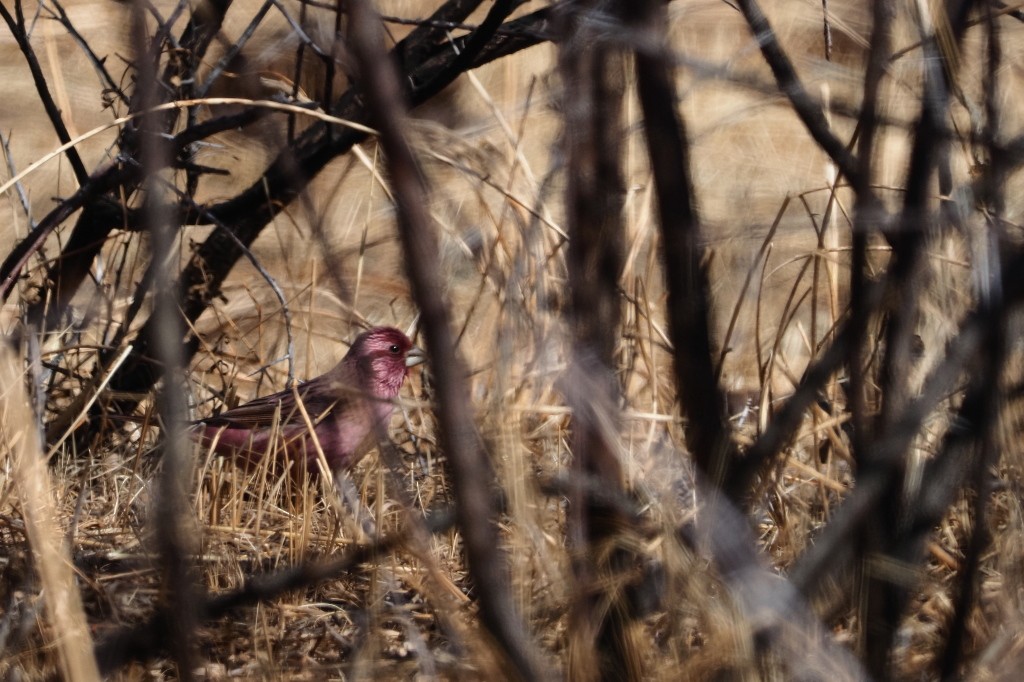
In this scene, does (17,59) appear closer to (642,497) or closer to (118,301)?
(118,301)

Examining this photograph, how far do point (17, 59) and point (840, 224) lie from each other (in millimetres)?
3141

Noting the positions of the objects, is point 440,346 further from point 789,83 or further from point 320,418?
point 320,418

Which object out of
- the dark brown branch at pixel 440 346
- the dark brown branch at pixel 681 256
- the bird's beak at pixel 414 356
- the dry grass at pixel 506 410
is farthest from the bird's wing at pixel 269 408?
the dark brown branch at pixel 440 346

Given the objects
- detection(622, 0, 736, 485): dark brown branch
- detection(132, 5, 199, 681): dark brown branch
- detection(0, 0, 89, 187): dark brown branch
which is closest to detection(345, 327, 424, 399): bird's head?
detection(0, 0, 89, 187): dark brown branch

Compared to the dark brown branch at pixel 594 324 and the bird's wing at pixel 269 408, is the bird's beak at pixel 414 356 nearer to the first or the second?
the bird's wing at pixel 269 408

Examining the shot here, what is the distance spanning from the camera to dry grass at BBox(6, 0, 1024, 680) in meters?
1.72

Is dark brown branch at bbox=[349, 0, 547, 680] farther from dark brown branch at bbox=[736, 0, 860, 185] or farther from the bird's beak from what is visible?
the bird's beak

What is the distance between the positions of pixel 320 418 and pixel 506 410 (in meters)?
1.37

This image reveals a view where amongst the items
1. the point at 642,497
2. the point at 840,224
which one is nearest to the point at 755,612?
the point at 642,497

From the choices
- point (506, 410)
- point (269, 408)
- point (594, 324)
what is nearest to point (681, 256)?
point (594, 324)

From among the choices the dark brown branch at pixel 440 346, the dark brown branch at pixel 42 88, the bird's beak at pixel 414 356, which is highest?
the dark brown branch at pixel 42 88

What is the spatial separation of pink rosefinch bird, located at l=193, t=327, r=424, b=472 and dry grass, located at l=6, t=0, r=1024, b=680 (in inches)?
4.2

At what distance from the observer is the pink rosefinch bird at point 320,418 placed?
3.18 meters

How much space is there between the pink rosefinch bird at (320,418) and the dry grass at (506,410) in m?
0.11
